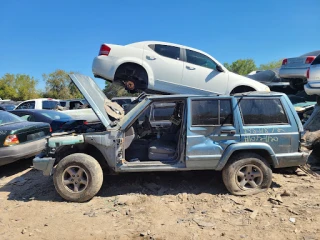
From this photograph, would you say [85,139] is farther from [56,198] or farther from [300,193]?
[300,193]

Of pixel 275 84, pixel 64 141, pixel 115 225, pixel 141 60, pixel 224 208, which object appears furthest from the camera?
pixel 275 84

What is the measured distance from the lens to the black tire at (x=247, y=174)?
426 centimetres

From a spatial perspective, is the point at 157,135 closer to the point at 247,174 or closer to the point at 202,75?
the point at 247,174

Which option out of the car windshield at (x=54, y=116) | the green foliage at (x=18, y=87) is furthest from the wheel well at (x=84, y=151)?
the green foliage at (x=18, y=87)

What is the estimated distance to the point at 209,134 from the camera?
13.9ft

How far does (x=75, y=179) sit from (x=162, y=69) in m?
3.32

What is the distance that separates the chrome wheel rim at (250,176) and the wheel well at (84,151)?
2.26 metres

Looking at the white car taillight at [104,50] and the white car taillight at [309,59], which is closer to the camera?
the white car taillight at [104,50]

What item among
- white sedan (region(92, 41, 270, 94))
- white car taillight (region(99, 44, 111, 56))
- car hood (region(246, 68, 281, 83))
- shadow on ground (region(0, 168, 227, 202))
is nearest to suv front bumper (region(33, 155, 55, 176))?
→ shadow on ground (region(0, 168, 227, 202))

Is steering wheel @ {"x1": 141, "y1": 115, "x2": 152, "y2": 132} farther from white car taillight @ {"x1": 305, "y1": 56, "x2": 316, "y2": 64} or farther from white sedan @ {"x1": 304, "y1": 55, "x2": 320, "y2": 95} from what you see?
white car taillight @ {"x1": 305, "y1": 56, "x2": 316, "y2": 64}

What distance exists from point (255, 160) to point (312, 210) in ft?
3.36

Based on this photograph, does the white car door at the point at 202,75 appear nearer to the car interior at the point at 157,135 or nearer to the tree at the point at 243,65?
the car interior at the point at 157,135

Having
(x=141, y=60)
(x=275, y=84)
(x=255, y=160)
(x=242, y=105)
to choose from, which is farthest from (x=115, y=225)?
(x=275, y=84)

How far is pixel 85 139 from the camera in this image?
4.30 metres
